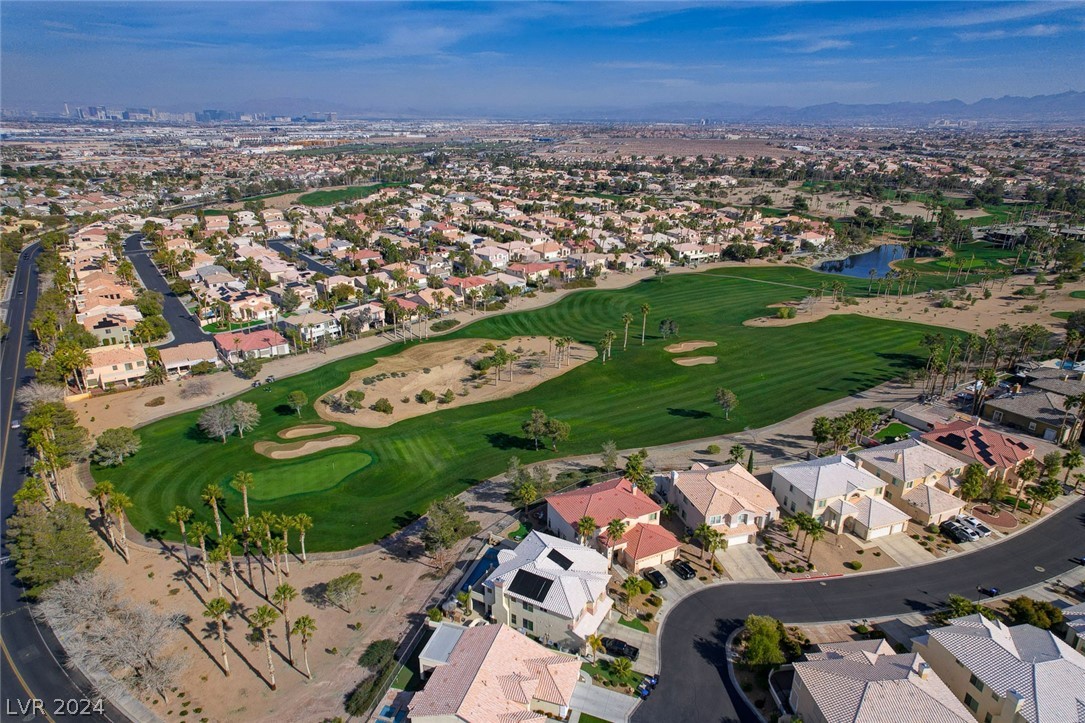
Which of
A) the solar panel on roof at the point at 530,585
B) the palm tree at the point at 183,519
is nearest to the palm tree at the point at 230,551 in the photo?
the palm tree at the point at 183,519

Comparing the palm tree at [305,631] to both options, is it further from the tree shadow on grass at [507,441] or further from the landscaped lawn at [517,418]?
the tree shadow on grass at [507,441]

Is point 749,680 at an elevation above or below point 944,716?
below

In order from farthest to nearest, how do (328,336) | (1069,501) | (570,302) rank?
(570,302)
(328,336)
(1069,501)

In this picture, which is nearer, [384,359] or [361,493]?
[361,493]

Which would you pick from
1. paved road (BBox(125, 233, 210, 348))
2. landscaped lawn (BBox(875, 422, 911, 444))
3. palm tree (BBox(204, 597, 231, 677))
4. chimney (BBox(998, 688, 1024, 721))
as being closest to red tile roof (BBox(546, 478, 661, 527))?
chimney (BBox(998, 688, 1024, 721))

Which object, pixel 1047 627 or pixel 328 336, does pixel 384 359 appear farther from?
pixel 1047 627

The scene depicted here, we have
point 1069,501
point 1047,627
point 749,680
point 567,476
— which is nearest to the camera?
point 749,680

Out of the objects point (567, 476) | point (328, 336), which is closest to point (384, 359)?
point (328, 336)

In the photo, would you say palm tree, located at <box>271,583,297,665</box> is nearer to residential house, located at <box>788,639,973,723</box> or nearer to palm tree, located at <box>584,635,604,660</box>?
palm tree, located at <box>584,635,604,660</box>
